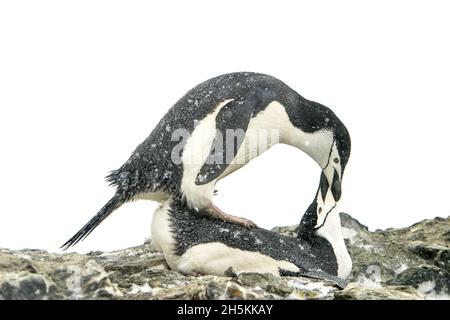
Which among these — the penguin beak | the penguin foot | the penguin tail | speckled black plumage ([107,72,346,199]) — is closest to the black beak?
the penguin beak

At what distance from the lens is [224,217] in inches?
201

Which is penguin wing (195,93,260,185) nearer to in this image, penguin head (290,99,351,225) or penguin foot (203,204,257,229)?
penguin foot (203,204,257,229)

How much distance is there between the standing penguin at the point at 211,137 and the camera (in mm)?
4957

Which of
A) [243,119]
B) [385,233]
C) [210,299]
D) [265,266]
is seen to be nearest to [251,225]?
[265,266]

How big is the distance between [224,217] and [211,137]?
19.3 inches

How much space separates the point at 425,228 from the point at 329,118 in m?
1.62

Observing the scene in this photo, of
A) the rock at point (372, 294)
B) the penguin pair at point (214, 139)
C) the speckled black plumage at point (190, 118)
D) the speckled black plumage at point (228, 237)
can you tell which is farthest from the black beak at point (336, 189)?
the rock at point (372, 294)

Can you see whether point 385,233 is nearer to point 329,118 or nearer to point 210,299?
point 329,118

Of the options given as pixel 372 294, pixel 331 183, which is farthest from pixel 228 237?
pixel 372 294

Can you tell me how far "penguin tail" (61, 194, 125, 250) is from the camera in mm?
5047

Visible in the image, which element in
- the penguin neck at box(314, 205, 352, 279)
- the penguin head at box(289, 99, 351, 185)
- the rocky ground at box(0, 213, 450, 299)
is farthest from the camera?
the penguin neck at box(314, 205, 352, 279)

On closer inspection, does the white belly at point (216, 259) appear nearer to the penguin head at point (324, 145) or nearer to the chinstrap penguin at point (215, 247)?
the chinstrap penguin at point (215, 247)

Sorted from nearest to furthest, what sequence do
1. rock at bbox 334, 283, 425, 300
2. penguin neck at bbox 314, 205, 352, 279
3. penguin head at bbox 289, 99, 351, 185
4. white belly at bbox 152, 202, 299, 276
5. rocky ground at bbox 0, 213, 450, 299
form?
rocky ground at bbox 0, 213, 450, 299 → rock at bbox 334, 283, 425, 300 → white belly at bbox 152, 202, 299, 276 → penguin head at bbox 289, 99, 351, 185 → penguin neck at bbox 314, 205, 352, 279
